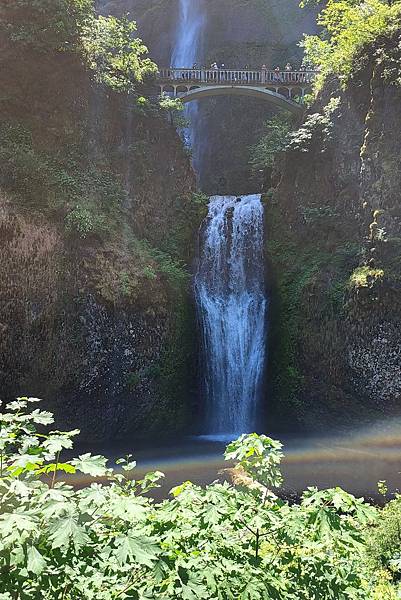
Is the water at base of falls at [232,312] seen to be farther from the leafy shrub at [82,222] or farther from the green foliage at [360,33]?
the green foliage at [360,33]

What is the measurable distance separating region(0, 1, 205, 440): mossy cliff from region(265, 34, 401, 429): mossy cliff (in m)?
3.76

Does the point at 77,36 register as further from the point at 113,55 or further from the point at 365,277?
the point at 365,277

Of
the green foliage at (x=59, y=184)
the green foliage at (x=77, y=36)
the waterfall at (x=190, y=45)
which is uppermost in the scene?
A: the waterfall at (x=190, y=45)

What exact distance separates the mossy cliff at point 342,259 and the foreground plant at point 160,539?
12112mm

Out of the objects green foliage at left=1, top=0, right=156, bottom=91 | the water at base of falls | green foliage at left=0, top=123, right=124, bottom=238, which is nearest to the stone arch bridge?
green foliage at left=1, top=0, right=156, bottom=91

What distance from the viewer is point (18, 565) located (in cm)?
195

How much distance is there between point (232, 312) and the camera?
1680cm

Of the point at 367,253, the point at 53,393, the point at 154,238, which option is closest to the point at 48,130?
the point at 154,238

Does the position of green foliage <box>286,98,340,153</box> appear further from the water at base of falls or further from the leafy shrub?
the leafy shrub

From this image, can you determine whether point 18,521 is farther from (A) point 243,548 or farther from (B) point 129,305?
(B) point 129,305

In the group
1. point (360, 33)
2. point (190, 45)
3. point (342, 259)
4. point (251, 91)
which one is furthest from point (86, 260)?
point (190, 45)

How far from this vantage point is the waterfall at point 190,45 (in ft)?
104

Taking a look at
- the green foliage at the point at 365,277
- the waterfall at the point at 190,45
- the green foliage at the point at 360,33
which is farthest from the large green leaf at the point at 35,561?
the waterfall at the point at 190,45

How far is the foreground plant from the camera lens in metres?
2.01
